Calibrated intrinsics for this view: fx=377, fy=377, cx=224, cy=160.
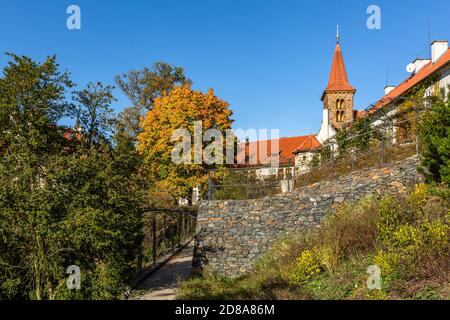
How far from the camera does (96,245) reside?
8.14 meters

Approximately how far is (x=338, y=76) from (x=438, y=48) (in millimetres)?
13361

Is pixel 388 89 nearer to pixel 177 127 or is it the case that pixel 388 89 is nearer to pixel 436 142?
pixel 177 127

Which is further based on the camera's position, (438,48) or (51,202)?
(438,48)

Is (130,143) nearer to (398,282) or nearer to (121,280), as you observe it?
(121,280)

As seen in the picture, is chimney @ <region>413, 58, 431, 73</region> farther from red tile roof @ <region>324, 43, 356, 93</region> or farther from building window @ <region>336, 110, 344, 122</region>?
building window @ <region>336, 110, 344, 122</region>

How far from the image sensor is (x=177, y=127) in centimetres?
2530

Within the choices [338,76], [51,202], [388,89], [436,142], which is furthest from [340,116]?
[51,202]

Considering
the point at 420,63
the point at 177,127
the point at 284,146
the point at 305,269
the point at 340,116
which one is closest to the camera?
the point at 305,269

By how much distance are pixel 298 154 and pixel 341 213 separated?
24.3 m

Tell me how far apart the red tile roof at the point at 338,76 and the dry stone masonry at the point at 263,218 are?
84.0ft

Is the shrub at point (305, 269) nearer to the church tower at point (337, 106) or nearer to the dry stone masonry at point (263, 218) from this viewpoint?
the dry stone masonry at point (263, 218)

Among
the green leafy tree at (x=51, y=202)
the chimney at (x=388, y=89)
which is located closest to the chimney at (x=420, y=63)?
the chimney at (x=388, y=89)

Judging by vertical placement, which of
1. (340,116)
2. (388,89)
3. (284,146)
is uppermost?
(388,89)

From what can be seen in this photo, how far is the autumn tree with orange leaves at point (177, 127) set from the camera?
24344mm
